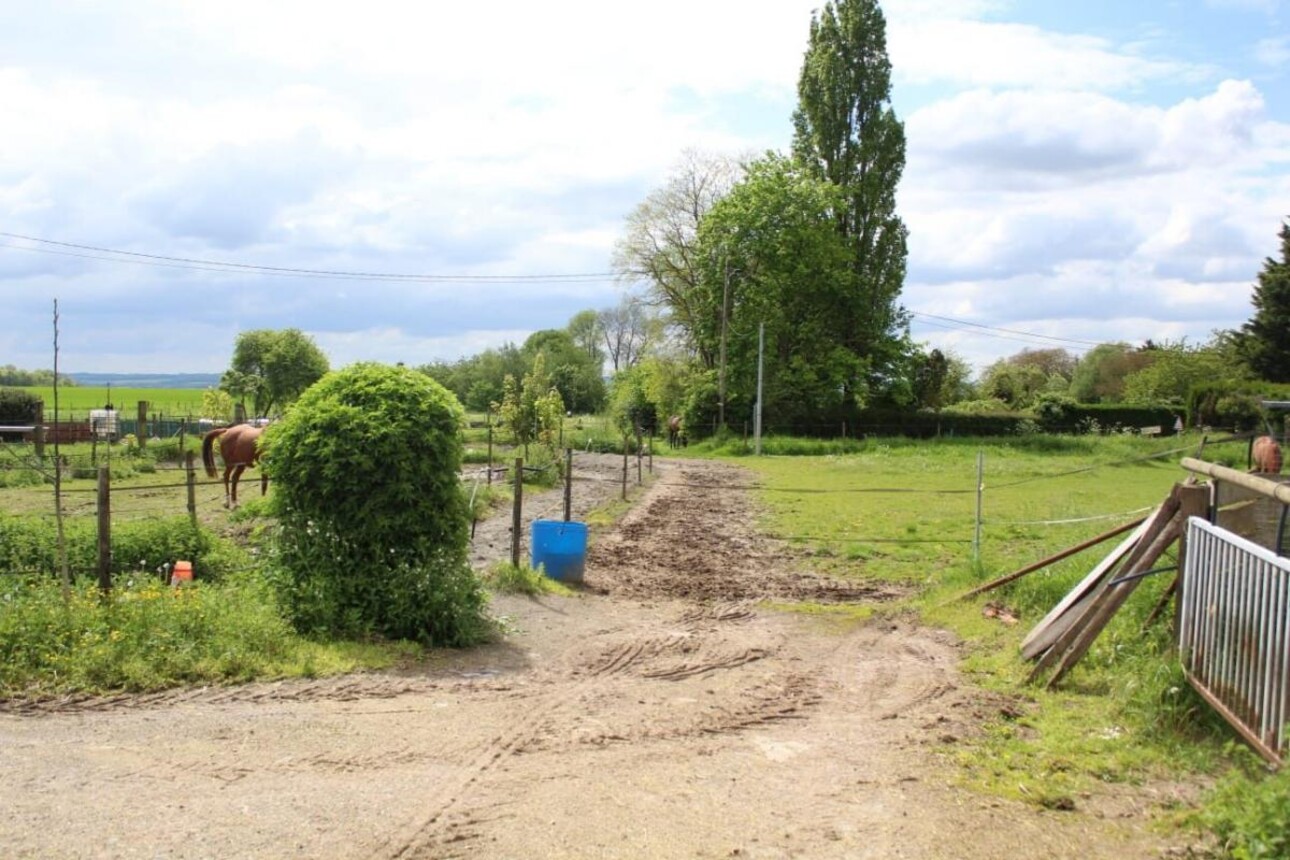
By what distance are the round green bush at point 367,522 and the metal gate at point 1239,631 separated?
5.61 metres

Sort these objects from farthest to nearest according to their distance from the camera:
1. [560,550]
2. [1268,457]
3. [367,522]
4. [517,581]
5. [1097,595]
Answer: [560,550] < [517,581] < [367,522] < [1268,457] < [1097,595]

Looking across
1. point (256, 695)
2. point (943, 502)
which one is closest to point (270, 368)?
point (943, 502)

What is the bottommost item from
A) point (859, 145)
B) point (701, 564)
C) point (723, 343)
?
point (701, 564)

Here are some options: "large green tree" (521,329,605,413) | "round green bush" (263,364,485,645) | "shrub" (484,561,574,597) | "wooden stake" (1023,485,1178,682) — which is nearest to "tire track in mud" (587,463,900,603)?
"shrub" (484,561,574,597)

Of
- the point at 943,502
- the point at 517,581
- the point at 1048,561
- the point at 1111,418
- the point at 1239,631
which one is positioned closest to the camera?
the point at 1239,631

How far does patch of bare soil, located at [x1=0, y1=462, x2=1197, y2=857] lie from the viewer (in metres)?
4.77

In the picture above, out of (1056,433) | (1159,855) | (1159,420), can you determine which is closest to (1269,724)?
(1159,855)

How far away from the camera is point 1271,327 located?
1853 inches

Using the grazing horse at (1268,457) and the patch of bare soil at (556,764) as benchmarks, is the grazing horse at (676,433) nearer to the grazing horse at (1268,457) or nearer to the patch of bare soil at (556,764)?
the patch of bare soil at (556,764)

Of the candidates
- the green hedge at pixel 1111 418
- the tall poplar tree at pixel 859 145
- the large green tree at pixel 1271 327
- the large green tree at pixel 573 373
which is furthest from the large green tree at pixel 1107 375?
the large green tree at pixel 573 373

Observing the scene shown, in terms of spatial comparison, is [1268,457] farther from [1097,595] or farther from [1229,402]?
[1229,402]

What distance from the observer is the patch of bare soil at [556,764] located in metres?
4.77

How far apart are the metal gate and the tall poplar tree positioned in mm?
42420

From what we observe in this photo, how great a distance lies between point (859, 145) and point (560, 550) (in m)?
40.5
